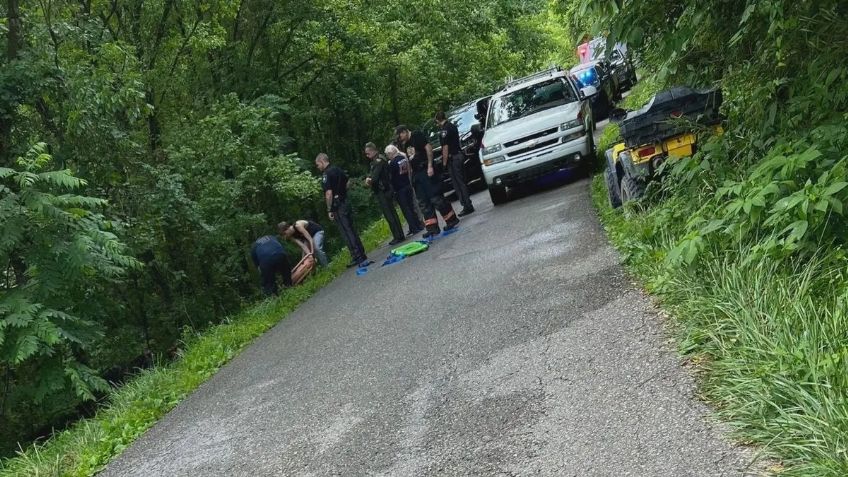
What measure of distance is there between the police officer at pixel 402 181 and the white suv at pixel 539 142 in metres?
1.54

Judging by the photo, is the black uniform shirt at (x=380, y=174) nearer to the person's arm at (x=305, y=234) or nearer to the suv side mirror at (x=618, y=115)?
the person's arm at (x=305, y=234)

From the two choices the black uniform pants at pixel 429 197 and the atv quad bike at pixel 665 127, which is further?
the black uniform pants at pixel 429 197

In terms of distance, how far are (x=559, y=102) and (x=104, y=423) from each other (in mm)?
10266

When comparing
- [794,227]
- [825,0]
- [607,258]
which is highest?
[825,0]

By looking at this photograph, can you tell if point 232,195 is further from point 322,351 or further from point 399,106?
point 399,106

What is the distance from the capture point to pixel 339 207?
12.6 m

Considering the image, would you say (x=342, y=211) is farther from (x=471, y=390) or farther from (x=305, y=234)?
(x=471, y=390)

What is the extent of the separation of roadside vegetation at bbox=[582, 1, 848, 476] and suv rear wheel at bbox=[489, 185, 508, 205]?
271 inches

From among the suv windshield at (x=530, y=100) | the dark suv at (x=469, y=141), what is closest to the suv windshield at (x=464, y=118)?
the dark suv at (x=469, y=141)

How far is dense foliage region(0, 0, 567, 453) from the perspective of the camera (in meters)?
8.86

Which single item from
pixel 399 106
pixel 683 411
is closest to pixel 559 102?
pixel 683 411

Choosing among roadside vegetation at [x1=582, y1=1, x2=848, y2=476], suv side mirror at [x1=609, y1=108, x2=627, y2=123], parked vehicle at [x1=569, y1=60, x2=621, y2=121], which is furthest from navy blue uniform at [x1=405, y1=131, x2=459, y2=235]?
parked vehicle at [x1=569, y1=60, x2=621, y2=121]

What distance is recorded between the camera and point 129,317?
1642 centimetres

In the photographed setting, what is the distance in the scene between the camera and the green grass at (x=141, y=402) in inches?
256
